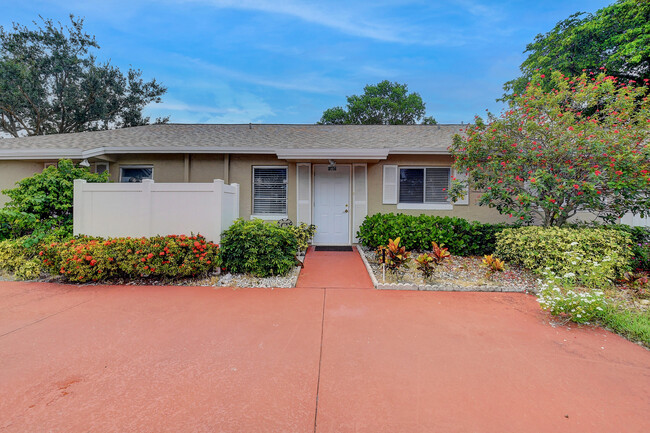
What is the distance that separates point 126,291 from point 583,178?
852 cm

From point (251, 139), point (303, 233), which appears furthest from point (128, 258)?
point (251, 139)

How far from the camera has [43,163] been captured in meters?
8.23

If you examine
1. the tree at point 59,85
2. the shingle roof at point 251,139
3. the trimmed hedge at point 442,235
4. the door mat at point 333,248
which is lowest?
the door mat at point 333,248

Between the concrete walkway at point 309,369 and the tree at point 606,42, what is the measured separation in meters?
14.4

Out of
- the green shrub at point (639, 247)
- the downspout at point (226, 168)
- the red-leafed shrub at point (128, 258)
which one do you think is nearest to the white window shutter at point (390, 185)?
the green shrub at point (639, 247)

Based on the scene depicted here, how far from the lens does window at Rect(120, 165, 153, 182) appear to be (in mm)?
7984

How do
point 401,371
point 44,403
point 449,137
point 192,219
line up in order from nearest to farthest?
point 44,403, point 401,371, point 192,219, point 449,137

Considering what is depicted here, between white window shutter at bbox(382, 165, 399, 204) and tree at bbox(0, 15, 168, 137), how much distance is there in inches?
750

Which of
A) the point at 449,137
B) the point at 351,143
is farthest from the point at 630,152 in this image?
the point at 351,143

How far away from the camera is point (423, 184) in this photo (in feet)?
25.7

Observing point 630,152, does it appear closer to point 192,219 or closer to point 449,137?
point 449,137

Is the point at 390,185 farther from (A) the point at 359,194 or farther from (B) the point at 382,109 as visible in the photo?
(B) the point at 382,109

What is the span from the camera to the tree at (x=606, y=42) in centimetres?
1091

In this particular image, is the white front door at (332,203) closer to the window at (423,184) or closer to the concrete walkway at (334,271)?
the concrete walkway at (334,271)
